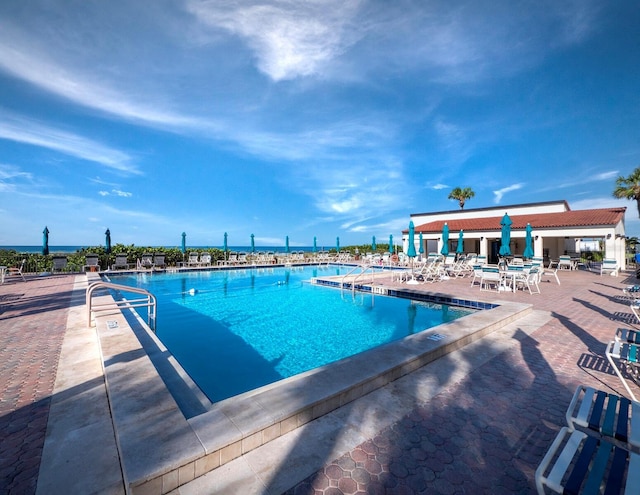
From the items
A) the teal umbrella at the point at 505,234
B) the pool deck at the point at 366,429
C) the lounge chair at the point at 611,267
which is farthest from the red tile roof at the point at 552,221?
the pool deck at the point at 366,429

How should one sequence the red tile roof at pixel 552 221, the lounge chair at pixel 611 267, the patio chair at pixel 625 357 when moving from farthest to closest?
1. the red tile roof at pixel 552 221
2. the lounge chair at pixel 611 267
3. the patio chair at pixel 625 357

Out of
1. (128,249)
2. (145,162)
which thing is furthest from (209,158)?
Result: (128,249)

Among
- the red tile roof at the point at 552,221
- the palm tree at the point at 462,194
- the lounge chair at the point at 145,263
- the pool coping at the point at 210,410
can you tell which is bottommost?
the pool coping at the point at 210,410

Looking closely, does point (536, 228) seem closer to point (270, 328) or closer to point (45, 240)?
point (270, 328)

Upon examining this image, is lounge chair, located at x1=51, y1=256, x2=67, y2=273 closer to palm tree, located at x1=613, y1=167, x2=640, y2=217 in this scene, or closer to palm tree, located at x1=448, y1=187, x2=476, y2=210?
palm tree, located at x1=448, y1=187, x2=476, y2=210

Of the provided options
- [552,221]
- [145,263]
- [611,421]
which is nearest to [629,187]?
[552,221]

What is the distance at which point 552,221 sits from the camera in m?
18.0

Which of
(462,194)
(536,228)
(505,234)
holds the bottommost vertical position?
(505,234)

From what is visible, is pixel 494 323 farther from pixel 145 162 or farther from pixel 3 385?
pixel 145 162

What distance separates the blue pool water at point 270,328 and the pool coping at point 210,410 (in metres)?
1.26

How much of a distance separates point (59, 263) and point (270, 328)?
16256mm

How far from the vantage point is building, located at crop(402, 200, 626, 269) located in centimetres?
1582

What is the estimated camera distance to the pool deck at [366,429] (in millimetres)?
1827

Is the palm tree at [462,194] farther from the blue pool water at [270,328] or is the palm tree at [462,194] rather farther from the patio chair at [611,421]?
the patio chair at [611,421]
